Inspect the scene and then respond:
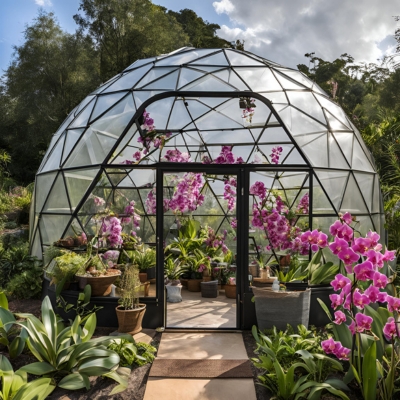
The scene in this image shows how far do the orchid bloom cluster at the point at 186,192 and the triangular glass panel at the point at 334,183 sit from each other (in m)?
3.12

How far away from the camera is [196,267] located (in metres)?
9.45

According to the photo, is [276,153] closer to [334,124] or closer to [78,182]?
[334,124]

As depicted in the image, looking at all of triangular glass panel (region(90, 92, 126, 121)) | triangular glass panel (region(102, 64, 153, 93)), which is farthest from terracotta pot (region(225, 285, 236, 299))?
triangular glass panel (region(102, 64, 153, 93))

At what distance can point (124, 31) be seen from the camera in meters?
22.3

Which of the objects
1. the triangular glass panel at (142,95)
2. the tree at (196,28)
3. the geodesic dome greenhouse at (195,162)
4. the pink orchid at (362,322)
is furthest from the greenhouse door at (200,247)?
the tree at (196,28)

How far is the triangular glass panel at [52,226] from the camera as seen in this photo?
729cm

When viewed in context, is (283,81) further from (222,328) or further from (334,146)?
(222,328)

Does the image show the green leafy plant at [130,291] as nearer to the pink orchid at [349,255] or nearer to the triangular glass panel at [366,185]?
the pink orchid at [349,255]

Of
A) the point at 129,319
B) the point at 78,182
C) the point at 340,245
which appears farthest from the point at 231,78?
the point at 340,245

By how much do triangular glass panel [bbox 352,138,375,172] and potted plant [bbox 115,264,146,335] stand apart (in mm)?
4397

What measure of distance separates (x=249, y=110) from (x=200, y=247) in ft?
10.7

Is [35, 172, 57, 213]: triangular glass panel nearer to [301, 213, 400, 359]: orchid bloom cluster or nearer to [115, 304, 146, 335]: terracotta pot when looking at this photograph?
[115, 304, 146, 335]: terracotta pot

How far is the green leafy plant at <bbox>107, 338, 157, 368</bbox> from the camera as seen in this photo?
5188 mm

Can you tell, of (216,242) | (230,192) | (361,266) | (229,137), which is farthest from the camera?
(229,137)
